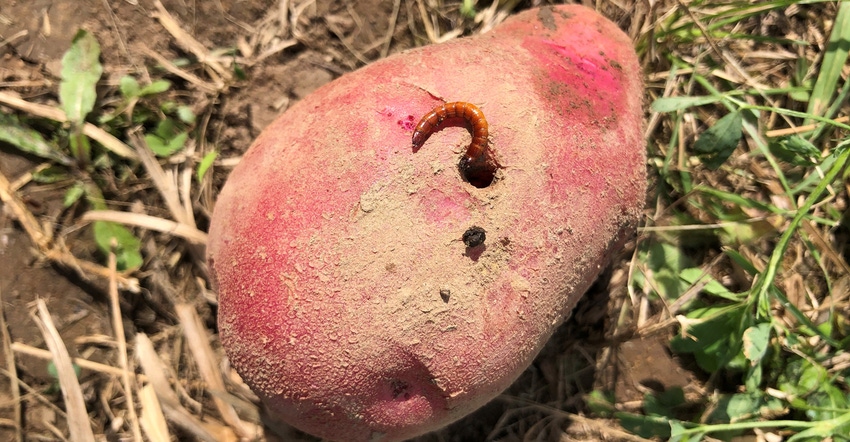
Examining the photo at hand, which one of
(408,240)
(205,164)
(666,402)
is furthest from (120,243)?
(666,402)

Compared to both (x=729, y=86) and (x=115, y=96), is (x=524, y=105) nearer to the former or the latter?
(x=729, y=86)

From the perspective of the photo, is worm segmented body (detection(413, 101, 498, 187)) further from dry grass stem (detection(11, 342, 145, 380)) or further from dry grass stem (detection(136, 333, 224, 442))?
dry grass stem (detection(11, 342, 145, 380))

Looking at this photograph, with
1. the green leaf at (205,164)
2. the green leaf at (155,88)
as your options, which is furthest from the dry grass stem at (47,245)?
the green leaf at (155,88)

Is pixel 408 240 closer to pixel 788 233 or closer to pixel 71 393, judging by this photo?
pixel 788 233

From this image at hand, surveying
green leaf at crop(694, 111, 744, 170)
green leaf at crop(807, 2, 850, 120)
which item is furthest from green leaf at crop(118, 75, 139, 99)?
green leaf at crop(807, 2, 850, 120)

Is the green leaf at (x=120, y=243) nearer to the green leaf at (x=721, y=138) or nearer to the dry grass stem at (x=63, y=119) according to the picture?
the dry grass stem at (x=63, y=119)

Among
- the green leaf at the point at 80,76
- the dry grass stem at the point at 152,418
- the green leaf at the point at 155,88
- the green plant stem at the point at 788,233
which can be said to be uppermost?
the green leaf at the point at 80,76

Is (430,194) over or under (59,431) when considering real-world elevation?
over

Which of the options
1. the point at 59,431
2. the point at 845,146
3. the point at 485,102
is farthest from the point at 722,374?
the point at 59,431
